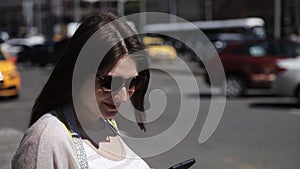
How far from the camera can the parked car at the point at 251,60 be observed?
14.4 m

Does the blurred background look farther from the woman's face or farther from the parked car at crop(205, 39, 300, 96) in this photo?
the woman's face

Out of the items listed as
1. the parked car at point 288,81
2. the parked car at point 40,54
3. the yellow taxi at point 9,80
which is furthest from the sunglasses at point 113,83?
the parked car at point 40,54

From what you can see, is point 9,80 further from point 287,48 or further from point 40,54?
point 40,54

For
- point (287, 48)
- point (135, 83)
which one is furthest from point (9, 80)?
point (135, 83)

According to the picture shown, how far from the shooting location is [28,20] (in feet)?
221

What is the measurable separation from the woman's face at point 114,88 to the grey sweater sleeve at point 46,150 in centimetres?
16

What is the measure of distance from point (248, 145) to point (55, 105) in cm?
666

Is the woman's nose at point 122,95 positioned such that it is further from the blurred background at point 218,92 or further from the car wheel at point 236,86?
the car wheel at point 236,86

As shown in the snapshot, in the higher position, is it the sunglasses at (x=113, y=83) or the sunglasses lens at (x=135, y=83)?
the sunglasses at (x=113, y=83)

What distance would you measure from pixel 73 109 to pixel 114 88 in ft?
0.43

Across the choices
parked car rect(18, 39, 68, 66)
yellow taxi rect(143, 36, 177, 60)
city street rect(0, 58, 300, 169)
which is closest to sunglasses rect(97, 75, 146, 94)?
yellow taxi rect(143, 36, 177, 60)

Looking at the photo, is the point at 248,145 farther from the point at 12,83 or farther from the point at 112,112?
the point at 12,83

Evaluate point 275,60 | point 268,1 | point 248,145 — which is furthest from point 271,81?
point 268,1

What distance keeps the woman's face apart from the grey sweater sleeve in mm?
162
